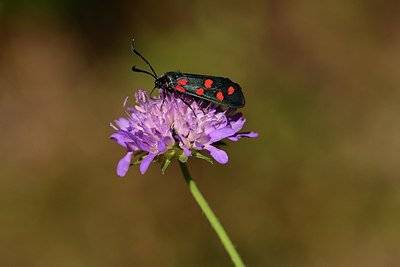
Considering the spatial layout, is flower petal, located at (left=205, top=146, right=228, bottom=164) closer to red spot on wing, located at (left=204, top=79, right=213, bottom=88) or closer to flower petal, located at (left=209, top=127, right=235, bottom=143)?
flower petal, located at (left=209, top=127, right=235, bottom=143)

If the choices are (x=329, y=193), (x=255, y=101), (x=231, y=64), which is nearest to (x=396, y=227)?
(x=329, y=193)

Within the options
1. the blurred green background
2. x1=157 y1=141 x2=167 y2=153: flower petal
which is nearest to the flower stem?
x1=157 y1=141 x2=167 y2=153: flower petal

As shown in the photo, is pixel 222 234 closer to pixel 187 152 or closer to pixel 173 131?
pixel 187 152

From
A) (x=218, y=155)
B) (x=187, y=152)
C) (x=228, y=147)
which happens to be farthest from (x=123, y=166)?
(x=228, y=147)

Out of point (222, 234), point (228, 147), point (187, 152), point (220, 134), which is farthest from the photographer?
point (228, 147)

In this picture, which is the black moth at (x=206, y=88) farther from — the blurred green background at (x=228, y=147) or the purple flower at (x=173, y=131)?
the blurred green background at (x=228, y=147)

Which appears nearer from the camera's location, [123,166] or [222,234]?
[222,234]

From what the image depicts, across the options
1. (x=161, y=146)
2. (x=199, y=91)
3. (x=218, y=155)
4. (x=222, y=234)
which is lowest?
(x=222, y=234)
